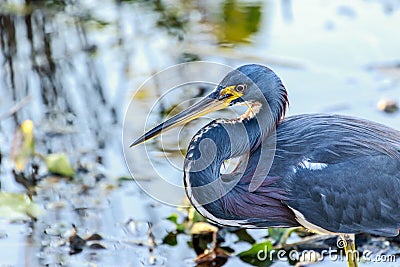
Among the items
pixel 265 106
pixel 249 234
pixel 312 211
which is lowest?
pixel 249 234

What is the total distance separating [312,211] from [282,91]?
23.9 inches

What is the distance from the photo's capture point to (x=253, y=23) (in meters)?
8.69

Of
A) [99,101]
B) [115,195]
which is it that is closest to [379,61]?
[99,101]

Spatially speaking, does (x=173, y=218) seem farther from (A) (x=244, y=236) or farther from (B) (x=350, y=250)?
(B) (x=350, y=250)

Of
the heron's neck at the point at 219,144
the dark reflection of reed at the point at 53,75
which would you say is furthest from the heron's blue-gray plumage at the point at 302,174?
the dark reflection of reed at the point at 53,75

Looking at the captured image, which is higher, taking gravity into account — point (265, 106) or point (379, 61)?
point (265, 106)

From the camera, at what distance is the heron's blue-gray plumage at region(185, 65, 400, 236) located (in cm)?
482

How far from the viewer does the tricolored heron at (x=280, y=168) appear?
4.80 meters

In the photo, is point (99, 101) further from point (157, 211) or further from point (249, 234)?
point (249, 234)

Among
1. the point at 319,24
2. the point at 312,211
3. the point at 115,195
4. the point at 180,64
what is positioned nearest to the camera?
the point at 312,211

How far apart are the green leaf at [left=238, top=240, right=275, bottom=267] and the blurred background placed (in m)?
0.01

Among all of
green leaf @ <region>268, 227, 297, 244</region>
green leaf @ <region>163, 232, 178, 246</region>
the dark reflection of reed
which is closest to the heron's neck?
green leaf @ <region>268, 227, 297, 244</region>

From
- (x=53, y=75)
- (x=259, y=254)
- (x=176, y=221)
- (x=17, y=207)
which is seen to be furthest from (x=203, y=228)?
(x=53, y=75)

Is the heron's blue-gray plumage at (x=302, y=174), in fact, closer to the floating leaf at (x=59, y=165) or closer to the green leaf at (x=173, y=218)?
the green leaf at (x=173, y=218)
